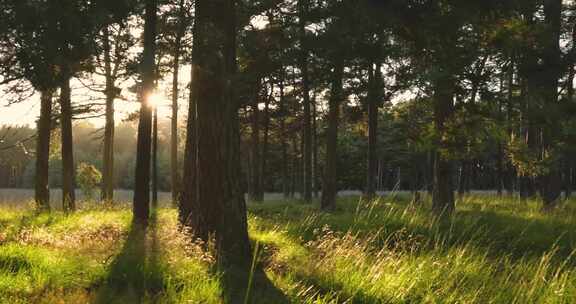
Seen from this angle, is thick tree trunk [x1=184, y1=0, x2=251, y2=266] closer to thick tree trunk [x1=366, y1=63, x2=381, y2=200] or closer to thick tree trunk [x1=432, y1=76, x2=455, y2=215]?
thick tree trunk [x1=432, y1=76, x2=455, y2=215]

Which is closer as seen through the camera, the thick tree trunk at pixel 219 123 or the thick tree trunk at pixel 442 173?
the thick tree trunk at pixel 219 123

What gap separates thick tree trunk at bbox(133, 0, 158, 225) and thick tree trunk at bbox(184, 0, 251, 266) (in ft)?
11.7

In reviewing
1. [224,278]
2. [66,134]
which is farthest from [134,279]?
[66,134]

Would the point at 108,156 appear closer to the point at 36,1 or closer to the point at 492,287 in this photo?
the point at 36,1

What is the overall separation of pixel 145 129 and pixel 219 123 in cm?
438

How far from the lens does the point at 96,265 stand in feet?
17.9

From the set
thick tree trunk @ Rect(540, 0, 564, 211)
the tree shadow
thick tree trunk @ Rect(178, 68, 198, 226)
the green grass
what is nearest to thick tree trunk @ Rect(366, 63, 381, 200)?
thick tree trunk @ Rect(540, 0, 564, 211)

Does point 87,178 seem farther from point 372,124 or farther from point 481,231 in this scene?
point 481,231

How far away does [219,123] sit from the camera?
7562mm

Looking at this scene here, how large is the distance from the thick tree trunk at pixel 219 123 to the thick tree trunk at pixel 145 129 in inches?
141

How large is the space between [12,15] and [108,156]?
1326 centimetres

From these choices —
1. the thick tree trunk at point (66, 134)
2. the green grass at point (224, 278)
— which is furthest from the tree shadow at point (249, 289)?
the thick tree trunk at point (66, 134)

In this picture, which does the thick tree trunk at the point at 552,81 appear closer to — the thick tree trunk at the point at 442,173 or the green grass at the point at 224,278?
the thick tree trunk at the point at 442,173

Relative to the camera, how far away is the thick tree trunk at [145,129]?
10953 mm
